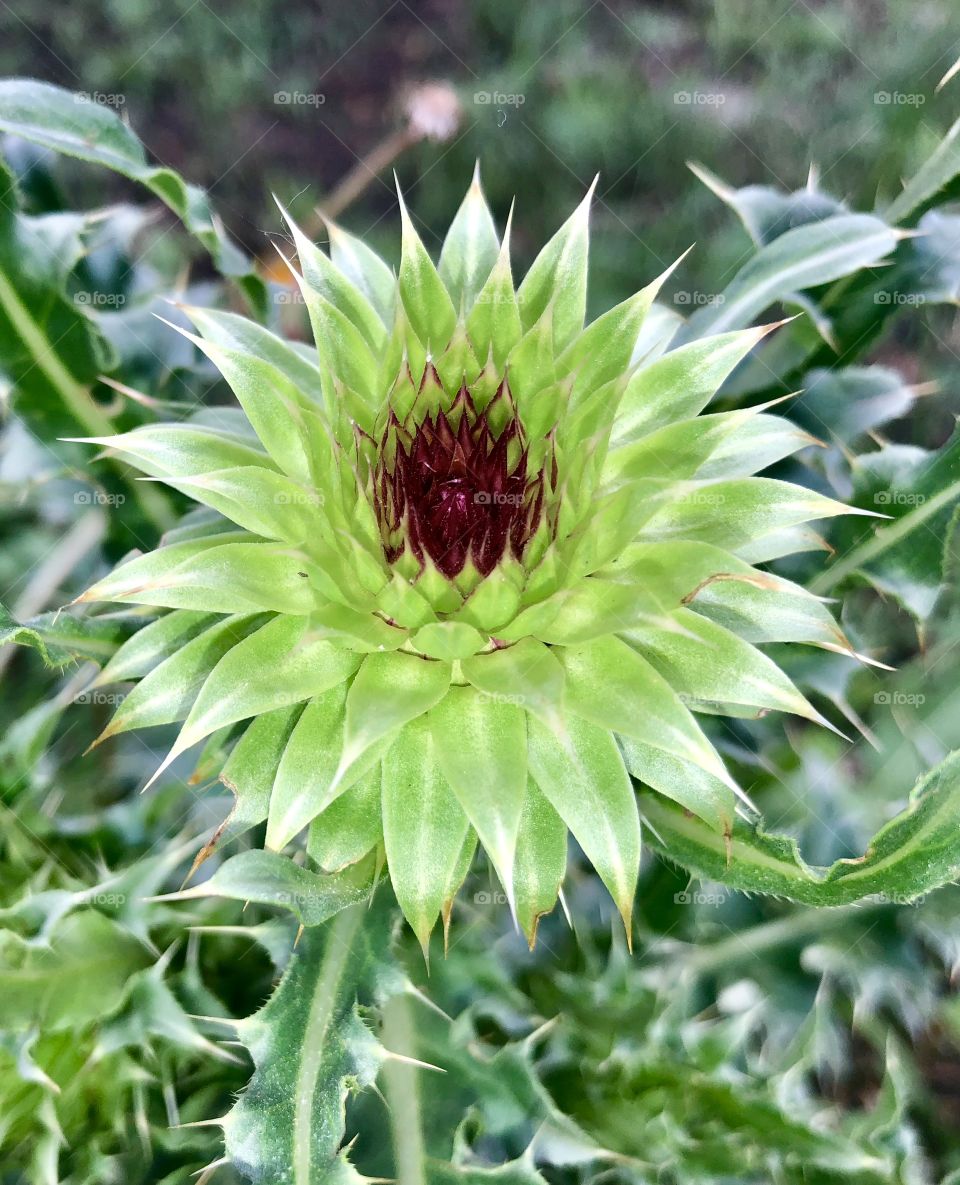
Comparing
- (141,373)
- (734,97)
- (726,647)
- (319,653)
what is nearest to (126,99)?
(141,373)

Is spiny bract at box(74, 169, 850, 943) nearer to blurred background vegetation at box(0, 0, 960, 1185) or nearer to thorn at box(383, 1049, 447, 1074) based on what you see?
thorn at box(383, 1049, 447, 1074)

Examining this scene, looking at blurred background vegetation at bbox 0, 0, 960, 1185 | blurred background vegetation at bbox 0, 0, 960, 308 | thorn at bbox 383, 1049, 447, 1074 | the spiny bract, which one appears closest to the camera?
the spiny bract

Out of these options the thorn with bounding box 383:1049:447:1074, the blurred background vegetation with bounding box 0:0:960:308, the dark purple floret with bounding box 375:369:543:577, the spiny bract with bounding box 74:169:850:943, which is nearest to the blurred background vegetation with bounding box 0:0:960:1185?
the blurred background vegetation with bounding box 0:0:960:308

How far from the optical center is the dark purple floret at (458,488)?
1291mm

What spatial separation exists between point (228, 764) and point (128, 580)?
10.7 inches

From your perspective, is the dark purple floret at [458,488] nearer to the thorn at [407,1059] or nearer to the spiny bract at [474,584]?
the spiny bract at [474,584]

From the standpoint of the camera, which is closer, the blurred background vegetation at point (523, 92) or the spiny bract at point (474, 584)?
the spiny bract at point (474, 584)

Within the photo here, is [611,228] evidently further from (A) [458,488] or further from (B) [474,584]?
(B) [474,584]

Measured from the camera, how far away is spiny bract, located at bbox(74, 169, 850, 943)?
122cm

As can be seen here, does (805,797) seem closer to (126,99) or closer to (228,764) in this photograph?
(228,764)

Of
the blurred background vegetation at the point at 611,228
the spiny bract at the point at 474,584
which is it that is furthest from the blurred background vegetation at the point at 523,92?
the spiny bract at the point at 474,584

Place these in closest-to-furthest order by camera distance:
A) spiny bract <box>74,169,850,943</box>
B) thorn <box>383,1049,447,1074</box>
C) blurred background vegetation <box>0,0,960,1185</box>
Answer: spiny bract <box>74,169,850,943</box>, thorn <box>383,1049,447,1074</box>, blurred background vegetation <box>0,0,960,1185</box>

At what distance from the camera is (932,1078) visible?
2.57m

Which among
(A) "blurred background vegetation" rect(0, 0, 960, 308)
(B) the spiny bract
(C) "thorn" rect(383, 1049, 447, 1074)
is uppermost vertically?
(A) "blurred background vegetation" rect(0, 0, 960, 308)
